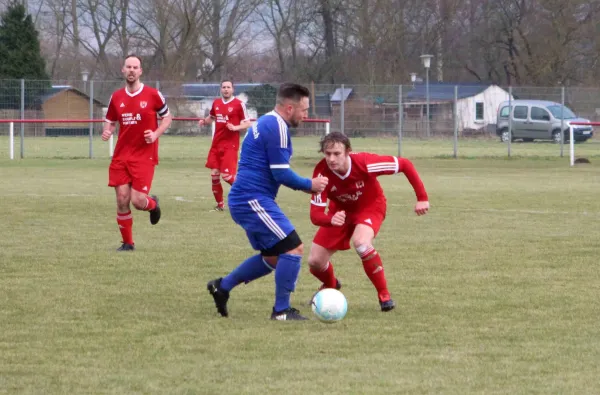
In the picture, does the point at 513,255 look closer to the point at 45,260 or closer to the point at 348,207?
the point at 348,207

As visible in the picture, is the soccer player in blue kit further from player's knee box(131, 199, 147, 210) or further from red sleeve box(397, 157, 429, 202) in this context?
player's knee box(131, 199, 147, 210)

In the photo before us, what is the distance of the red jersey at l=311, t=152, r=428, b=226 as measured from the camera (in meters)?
6.66

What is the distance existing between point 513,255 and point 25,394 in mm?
5731

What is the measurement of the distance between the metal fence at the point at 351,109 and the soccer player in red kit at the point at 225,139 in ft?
40.4

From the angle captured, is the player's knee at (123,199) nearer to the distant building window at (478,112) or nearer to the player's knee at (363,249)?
the player's knee at (363,249)

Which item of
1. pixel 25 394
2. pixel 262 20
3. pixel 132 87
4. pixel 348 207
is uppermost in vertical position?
pixel 262 20

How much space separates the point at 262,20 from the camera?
5506 centimetres

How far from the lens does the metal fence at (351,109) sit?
2748cm

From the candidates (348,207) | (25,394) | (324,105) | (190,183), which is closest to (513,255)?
(348,207)

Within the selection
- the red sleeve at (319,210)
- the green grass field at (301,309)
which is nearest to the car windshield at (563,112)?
the green grass field at (301,309)

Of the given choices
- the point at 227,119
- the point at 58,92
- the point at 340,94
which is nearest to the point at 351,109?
the point at 340,94

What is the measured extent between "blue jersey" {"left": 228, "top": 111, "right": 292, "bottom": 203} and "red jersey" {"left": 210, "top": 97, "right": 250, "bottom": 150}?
798cm

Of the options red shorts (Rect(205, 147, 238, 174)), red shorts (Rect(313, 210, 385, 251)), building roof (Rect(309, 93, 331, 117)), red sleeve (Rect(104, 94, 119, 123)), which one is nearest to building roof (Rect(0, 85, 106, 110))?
building roof (Rect(309, 93, 331, 117))

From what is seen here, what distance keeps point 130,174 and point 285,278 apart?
12.9ft
